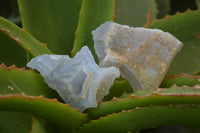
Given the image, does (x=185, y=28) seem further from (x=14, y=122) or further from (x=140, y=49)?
(x=14, y=122)

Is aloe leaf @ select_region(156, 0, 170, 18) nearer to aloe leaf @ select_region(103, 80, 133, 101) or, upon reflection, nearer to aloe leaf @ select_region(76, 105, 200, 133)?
aloe leaf @ select_region(103, 80, 133, 101)

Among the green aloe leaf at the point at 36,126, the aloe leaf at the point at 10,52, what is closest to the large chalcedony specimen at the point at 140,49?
the green aloe leaf at the point at 36,126

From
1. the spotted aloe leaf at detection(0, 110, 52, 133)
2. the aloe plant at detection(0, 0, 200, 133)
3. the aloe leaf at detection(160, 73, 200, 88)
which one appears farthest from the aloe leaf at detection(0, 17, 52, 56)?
→ the aloe leaf at detection(160, 73, 200, 88)

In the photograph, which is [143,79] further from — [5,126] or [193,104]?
[5,126]

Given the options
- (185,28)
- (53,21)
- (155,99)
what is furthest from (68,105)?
(185,28)

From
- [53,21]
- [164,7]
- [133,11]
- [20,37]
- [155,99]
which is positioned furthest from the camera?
[164,7]

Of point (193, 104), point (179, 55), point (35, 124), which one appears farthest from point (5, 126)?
point (179, 55)

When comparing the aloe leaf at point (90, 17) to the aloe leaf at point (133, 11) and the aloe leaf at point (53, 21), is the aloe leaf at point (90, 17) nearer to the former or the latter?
the aloe leaf at point (53, 21)
